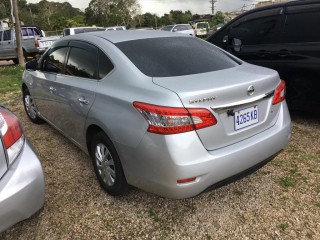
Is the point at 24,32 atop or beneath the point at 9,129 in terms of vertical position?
atop

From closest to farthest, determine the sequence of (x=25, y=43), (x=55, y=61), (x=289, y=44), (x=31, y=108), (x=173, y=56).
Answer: (x=173, y=56)
(x=55, y=61)
(x=289, y=44)
(x=31, y=108)
(x=25, y=43)

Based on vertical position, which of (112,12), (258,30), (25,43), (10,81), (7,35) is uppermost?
(112,12)

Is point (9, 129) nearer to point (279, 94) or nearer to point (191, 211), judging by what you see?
point (191, 211)

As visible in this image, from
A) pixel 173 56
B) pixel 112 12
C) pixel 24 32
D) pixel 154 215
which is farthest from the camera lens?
pixel 112 12

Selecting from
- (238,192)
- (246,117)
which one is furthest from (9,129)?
(238,192)

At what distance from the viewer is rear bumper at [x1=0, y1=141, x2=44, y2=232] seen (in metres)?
1.99

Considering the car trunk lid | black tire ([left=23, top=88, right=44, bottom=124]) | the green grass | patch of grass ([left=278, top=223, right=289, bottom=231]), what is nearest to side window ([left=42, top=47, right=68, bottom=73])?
black tire ([left=23, top=88, right=44, bottom=124])

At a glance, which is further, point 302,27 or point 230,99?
point 302,27

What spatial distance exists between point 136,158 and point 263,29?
11.0 ft

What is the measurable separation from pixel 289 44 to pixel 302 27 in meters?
0.26

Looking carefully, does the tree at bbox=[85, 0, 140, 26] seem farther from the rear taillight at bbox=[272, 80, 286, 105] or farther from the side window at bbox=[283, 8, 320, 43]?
the rear taillight at bbox=[272, 80, 286, 105]

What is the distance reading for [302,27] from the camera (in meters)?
4.33

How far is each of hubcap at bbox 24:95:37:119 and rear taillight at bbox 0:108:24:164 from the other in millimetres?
2575

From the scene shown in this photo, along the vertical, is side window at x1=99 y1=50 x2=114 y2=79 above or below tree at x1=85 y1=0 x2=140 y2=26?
below
